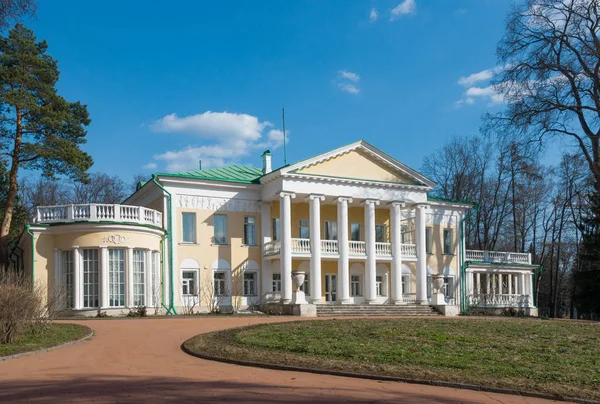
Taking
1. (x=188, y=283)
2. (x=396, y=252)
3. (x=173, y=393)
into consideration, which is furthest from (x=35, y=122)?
(x=173, y=393)

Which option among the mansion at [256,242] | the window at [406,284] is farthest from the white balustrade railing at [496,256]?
the window at [406,284]

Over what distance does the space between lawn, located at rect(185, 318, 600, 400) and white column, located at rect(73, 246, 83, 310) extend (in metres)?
11.2

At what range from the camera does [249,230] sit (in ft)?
111

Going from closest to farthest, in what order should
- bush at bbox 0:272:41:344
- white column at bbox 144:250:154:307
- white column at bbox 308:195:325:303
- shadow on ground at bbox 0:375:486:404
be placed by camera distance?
shadow on ground at bbox 0:375:486:404 < bush at bbox 0:272:41:344 < white column at bbox 144:250:154:307 < white column at bbox 308:195:325:303

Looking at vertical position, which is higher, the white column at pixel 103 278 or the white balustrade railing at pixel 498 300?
the white column at pixel 103 278

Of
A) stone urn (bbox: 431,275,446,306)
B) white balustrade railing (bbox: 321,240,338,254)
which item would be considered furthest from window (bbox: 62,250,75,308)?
stone urn (bbox: 431,275,446,306)

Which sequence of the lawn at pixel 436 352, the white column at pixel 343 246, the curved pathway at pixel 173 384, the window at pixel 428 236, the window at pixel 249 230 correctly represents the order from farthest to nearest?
the window at pixel 428 236
the window at pixel 249 230
the white column at pixel 343 246
the lawn at pixel 436 352
the curved pathway at pixel 173 384

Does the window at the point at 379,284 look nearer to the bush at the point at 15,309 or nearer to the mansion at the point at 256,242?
the mansion at the point at 256,242

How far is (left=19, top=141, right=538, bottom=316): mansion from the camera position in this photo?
27953 mm

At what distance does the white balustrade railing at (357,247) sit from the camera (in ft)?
113

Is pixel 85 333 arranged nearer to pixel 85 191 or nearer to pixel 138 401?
pixel 138 401

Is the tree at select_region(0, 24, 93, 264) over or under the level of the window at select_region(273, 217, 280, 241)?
over

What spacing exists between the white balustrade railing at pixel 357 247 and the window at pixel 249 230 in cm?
520

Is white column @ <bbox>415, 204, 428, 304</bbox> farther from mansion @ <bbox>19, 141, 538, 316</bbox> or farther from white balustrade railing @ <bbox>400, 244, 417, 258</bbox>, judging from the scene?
white balustrade railing @ <bbox>400, 244, 417, 258</bbox>
